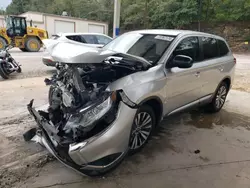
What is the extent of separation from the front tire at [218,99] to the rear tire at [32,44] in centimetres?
1423

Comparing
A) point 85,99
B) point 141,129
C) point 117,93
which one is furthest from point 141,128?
point 85,99

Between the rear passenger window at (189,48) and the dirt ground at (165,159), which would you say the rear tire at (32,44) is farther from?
the rear passenger window at (189,48)

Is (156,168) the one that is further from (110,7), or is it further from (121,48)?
(110,7)

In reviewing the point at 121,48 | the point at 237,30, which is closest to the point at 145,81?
the point at 121,48

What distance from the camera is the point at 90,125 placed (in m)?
2.33

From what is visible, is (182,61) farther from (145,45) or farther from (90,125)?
(90,125)

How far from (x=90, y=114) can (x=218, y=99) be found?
343 centimetres

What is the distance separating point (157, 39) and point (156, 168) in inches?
78.0

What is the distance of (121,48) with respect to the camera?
12.6 ft

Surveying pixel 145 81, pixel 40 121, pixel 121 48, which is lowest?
pixel 40 121

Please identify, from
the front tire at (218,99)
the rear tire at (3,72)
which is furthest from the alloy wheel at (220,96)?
the rear tire at (3,72)

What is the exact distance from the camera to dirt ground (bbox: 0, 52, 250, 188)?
8.39 ft

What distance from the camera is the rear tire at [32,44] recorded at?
15.7 metres

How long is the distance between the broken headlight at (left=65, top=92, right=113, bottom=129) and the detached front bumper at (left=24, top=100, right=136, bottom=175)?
15 centimetres
